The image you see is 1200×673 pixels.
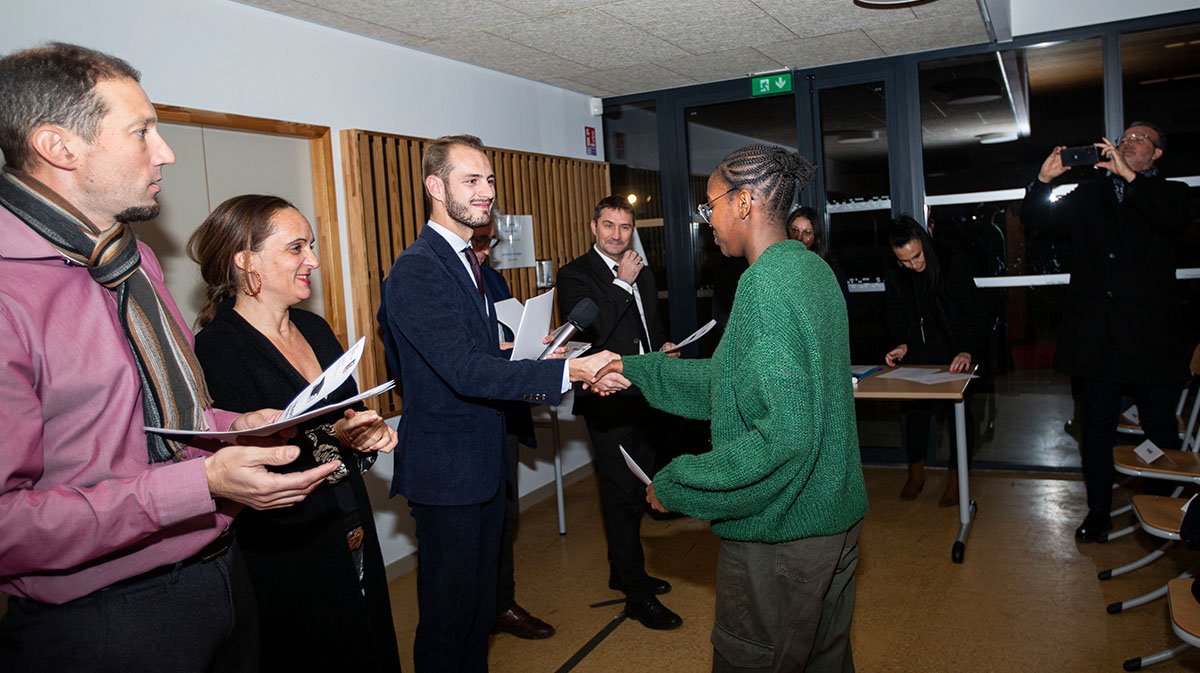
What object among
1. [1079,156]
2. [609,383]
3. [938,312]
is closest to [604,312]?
[609,383]

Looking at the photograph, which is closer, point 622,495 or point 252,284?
point 252,284

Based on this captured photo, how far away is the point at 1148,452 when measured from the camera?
3.84 m

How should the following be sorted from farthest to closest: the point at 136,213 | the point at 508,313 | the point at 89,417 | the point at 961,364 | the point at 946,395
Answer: the point at 961,364, the point at 946,395, the point at 508,313, the point at 136,213, the point at 89,417

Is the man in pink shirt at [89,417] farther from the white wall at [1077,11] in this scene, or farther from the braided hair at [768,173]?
the white wall at [1077,11]

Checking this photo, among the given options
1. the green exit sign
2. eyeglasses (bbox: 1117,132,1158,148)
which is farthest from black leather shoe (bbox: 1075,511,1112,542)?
the green exit sign

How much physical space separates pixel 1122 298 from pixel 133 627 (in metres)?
4.62

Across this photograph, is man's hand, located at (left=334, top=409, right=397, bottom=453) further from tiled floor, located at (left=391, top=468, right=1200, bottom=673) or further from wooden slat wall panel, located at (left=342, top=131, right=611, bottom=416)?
wooden slat wall panel, located at (left=342, top=131, right=611, bottom=416)

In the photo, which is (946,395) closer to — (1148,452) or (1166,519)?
(1148,452)

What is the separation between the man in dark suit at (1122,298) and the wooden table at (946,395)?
62cm

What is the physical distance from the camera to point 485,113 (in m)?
5.54

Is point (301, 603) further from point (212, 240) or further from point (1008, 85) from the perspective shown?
point (1008, 85)

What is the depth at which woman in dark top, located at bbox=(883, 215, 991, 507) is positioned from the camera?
17.0 feet

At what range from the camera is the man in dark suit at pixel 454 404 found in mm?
2518

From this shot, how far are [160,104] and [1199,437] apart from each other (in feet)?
17.0
